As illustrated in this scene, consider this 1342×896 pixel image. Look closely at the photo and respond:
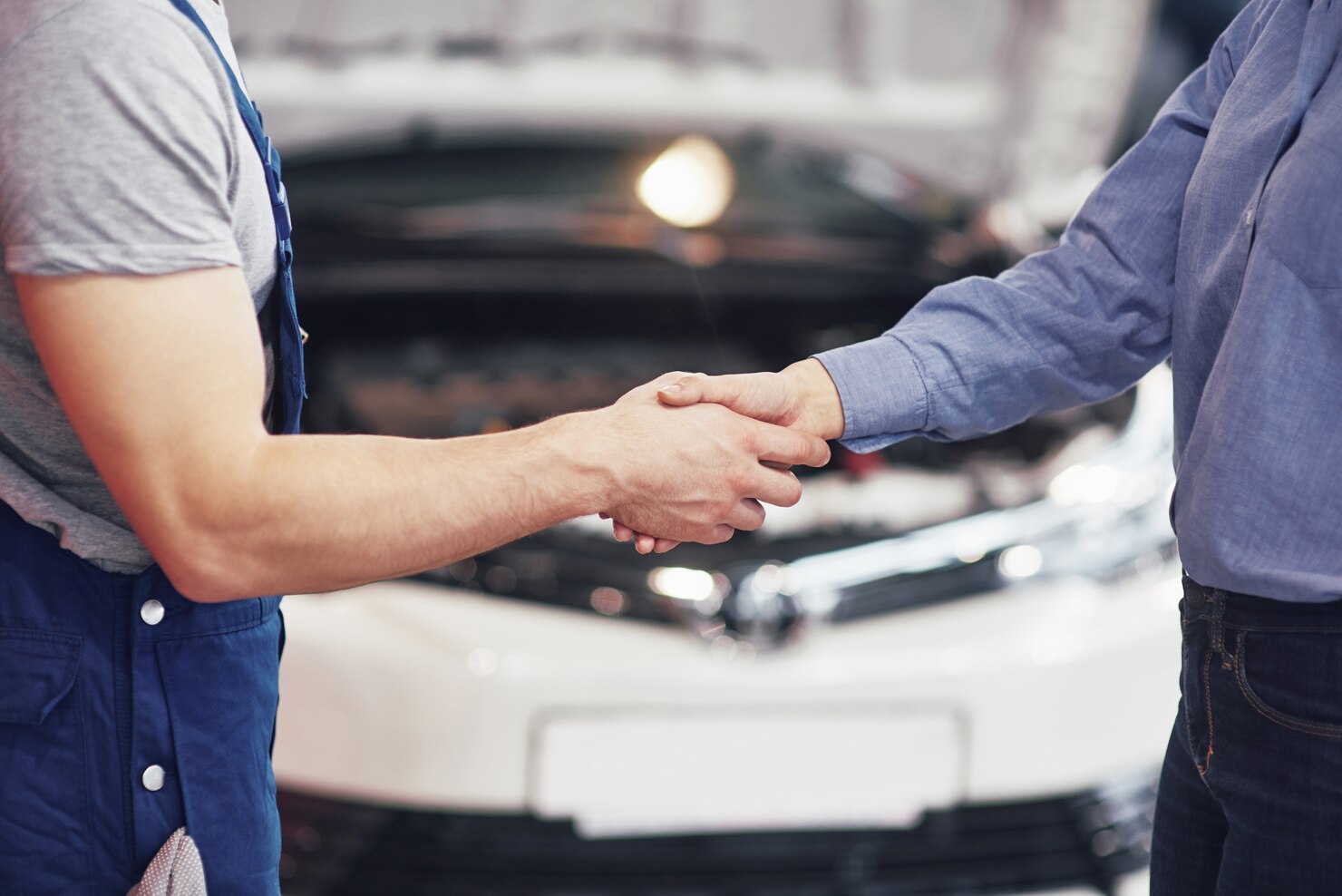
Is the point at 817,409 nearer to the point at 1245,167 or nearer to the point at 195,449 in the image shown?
the point at 1245,167

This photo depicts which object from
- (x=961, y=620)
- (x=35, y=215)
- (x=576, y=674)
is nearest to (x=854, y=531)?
(x=961, y=620)

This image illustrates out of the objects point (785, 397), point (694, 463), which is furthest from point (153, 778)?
point (785, 397)

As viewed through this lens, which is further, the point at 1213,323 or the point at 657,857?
the point at 657,857

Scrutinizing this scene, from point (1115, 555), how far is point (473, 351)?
111 centimetres

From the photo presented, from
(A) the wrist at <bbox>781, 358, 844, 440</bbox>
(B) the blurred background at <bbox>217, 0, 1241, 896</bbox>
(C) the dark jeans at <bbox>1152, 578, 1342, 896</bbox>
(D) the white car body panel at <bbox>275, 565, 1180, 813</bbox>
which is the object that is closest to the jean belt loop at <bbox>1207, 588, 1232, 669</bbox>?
(C) the dark jeans at <bbox>1152, 578, 1342, 896</bbox>

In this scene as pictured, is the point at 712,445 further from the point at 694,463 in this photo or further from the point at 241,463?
the point at 241,463

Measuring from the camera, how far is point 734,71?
2482 millimetres

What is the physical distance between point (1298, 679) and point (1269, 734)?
40 millimetres

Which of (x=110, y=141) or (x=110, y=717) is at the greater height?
(x=110, y=141)

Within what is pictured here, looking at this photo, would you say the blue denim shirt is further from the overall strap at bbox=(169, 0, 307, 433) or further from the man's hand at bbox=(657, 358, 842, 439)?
the overall strap at bbox=(169, 0, 307, 433)

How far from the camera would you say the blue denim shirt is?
0.82 meters

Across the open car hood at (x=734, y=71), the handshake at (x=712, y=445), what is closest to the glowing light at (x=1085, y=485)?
the handshake at (x=712, y=445)

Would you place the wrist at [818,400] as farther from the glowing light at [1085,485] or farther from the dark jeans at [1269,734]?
the glowing light at [1085,485]

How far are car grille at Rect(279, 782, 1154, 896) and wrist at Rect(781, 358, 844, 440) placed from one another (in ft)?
1.80
